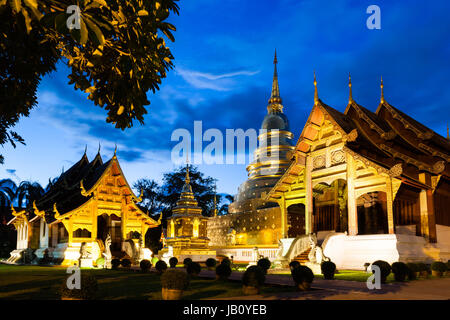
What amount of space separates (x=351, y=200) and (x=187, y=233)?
12698mm

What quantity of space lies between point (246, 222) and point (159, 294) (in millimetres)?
26381

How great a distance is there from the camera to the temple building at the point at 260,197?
3359 centimetres

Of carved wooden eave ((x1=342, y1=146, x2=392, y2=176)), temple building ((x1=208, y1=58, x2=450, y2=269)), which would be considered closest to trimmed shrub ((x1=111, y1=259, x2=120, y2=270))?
temple building ((x1=208, y1=58, x2=450, y2=269))

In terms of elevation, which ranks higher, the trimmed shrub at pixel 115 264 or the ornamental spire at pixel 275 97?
the ornamental spire at pixel 275 97

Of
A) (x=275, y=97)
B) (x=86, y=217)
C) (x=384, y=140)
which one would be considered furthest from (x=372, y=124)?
(x=275, y=97)

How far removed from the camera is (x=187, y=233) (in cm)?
2797

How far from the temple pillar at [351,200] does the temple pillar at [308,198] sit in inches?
93.1

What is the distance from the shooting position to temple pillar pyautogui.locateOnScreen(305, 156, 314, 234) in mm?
20766

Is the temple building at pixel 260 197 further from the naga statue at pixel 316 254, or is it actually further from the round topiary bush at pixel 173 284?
the round topiary bush at pixel 173 284

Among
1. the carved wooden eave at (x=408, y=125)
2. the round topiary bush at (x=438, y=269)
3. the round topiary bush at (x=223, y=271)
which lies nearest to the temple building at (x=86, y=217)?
the round topiary bush at (x=223, y=271)

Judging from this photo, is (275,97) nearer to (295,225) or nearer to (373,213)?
(295,225)

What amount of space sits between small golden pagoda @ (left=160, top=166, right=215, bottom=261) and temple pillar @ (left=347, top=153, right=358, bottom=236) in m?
11.7

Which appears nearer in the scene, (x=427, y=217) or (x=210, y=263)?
(x=427, y=217)
